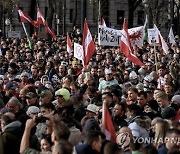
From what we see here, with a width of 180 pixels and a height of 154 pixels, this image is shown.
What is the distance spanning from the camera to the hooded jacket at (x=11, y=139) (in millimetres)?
8078

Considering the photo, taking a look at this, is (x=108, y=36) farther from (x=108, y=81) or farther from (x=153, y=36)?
(x=108, y=81)

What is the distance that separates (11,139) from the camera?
26.9 feet

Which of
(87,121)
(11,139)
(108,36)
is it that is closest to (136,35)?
(108,36)

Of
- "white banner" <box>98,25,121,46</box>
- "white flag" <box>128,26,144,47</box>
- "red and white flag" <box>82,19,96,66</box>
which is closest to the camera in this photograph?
"red and white flag" <box>82,19,96,66</box>

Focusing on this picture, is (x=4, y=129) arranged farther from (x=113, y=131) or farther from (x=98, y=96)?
(x=98, y=96)

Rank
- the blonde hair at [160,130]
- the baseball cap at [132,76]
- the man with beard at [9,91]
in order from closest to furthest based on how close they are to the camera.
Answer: the blonde hair at [160,130]
the man with beard at [9,91]
the baseball cap at [132,76]

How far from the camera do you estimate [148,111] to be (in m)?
10.6

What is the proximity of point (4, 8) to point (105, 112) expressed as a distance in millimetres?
47477

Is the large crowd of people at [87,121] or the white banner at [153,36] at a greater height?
the white banner at [153,36]

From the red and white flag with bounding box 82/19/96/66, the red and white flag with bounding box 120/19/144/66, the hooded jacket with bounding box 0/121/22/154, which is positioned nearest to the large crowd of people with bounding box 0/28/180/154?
the hooded jacket with bounding box 0/121/22/154

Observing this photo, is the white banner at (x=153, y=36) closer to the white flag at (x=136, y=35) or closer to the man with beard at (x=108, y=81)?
the white flag at (x=136, y=35)

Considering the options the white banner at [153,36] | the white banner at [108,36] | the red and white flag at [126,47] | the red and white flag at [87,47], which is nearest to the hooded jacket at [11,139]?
the red and white flag at [126,47]

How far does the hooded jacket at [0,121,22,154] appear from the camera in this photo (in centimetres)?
808

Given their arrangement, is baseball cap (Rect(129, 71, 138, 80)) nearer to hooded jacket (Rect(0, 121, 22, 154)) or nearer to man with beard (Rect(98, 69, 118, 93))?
man with beard (Rect(98, 69, 118, 93))
